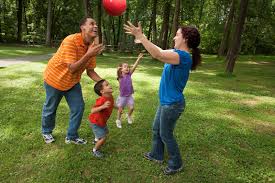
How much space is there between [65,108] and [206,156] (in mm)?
3997

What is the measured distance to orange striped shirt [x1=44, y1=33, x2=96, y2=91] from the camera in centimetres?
507

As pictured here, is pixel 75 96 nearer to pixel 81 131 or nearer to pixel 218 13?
pixel 81 131

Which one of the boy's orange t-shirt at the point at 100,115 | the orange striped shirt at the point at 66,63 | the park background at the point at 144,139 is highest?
the orange striped shirt at the point at 66,63

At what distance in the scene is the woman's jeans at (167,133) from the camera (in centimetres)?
456

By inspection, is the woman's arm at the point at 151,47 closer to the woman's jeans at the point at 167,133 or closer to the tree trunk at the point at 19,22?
the woman's jeans at the point at 167,133

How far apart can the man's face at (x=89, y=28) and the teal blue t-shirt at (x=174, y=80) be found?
1.39m

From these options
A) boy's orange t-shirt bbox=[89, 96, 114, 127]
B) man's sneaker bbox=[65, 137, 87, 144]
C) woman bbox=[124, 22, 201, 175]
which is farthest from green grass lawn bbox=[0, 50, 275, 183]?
woman bbox=[124, 22, 201, 175]

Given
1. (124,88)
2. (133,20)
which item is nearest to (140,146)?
(124,88)

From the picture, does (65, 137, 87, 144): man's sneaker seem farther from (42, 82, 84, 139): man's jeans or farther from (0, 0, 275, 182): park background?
(42, 82, 84, 139): man's jeans

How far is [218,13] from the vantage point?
55625mm

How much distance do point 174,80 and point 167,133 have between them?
84 cm

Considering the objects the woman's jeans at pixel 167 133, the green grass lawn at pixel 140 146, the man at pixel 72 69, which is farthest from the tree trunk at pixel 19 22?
the woman's jeans at pixel 167 133

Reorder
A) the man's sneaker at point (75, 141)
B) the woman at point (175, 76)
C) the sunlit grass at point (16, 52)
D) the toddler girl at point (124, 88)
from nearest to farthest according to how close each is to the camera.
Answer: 1. the woman at point (175, 76)
2. the man's sneaker at point (75, 141)
3. the toddler girl at point (124, 88)
4. the sunlit grass at point (16, 52)

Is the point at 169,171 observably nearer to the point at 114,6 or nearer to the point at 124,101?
the point at 124,101
